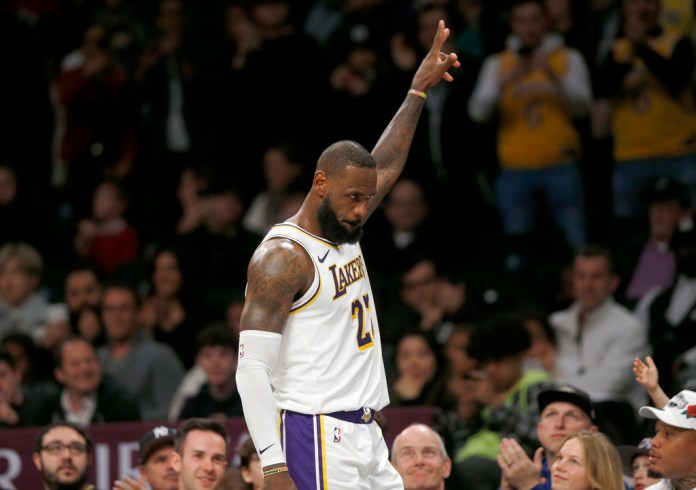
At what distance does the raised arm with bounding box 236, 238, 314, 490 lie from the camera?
19.2 ft

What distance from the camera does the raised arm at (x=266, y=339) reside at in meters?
5.86

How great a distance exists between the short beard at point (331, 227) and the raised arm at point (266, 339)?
230mm

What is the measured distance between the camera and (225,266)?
12.7 m

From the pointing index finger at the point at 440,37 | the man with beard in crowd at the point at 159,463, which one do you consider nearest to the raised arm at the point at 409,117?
the pointing index finger at the point at 440,37

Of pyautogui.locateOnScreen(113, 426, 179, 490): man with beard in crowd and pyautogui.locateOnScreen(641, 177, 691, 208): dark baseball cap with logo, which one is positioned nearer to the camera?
pyautogui.locateOnScreen(113, 426, 179, 490): man with beard in crowd

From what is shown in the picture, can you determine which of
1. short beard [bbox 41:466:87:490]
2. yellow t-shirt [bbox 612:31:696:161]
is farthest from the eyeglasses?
yellow t-shirt [bbox 612:31:696:161]

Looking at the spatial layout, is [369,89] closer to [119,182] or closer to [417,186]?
[417,186]

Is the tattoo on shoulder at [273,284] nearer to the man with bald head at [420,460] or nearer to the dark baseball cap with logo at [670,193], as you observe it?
the man with bald head at [420,460]

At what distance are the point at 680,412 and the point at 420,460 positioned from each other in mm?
1700

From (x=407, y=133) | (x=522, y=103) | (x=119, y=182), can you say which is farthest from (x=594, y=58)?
(x=407, y=133)

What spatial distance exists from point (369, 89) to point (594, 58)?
79.2 inches

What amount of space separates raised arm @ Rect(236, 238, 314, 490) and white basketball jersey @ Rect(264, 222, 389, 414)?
114 millimetres

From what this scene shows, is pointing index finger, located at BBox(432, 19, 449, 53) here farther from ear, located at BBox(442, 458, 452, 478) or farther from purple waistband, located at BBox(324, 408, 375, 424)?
ear, located at BBox(442, 458, 452, 478)

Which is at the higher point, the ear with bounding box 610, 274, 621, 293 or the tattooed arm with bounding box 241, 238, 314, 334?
the ear with bounding box 610, 274, 621, 293
